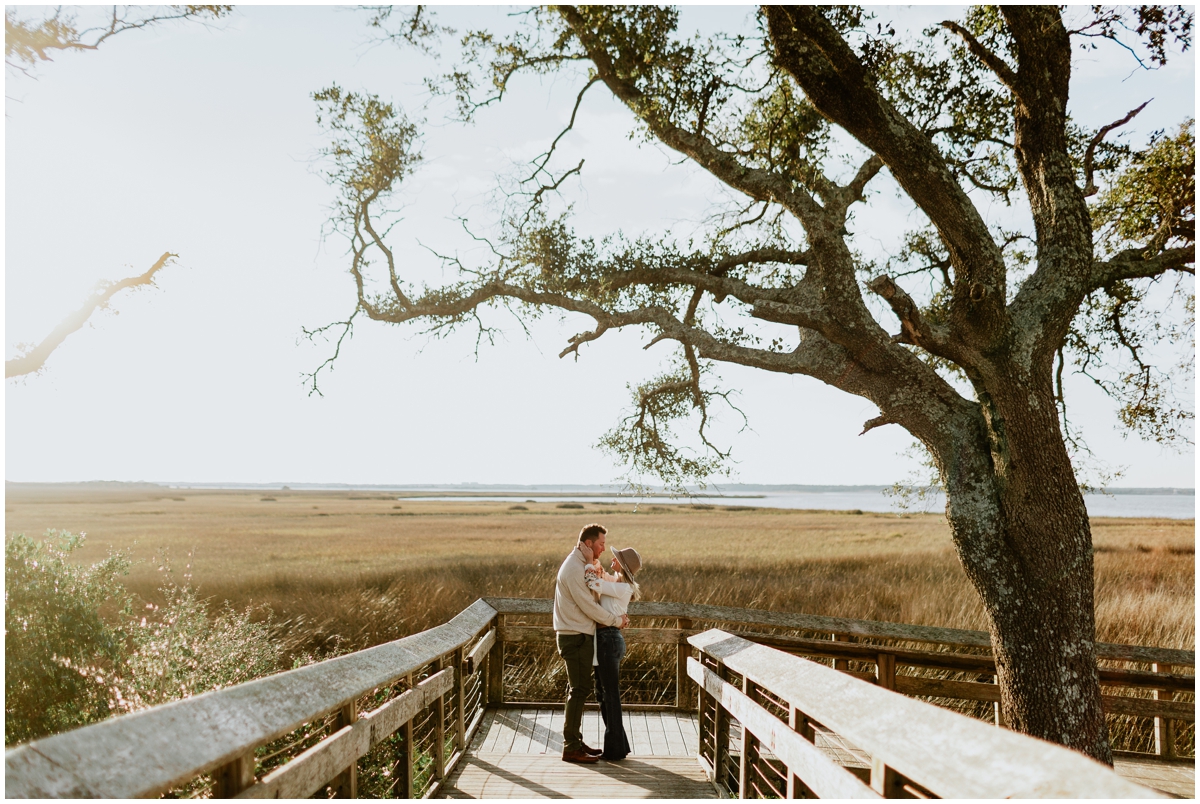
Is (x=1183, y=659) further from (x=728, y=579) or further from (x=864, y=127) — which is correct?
(x=728, y=579)

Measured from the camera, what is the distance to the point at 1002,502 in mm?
6715

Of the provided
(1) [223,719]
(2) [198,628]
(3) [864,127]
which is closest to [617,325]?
(3) [864,127]

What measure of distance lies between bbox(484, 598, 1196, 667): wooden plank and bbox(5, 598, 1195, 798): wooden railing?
0.06 feet

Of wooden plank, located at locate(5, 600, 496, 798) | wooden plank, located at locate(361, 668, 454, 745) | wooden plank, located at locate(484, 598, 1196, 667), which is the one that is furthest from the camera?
wooden plank, located at locate(484, 598, 1196, 667)

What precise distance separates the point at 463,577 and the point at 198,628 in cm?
1019

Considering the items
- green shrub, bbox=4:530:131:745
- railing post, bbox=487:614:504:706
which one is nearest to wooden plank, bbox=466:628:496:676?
railing post, bbox=487:614:504:706

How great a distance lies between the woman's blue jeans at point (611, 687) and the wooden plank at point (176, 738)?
3.38m

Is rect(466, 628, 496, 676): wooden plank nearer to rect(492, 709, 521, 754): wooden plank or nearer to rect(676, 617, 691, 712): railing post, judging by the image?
rect(492, 709, 521, 754): wooden plank

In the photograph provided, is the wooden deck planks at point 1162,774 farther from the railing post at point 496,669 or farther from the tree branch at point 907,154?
the railing post at point 496,669

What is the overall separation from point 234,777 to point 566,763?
14.5 ft

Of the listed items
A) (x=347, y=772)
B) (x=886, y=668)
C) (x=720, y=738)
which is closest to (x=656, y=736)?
(x=720, y=738)

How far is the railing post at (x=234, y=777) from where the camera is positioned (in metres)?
2.24

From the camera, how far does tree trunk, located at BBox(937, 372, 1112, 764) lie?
252 inches

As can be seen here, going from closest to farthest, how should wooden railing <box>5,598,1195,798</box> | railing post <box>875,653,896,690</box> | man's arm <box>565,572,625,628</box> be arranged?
wooden railing <box>5,598,1195,798</box> < man's arm <box>565,572,625,628</box> < railing post <box>875,653,896,690</box>
